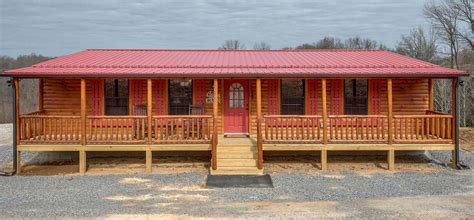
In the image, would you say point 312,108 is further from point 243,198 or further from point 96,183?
point 96,183

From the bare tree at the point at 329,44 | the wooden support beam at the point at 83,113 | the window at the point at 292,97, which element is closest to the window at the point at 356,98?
the window at the point at 292,97

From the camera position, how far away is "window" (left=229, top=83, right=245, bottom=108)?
12.9 metres

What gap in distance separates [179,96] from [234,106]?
193 centimetres

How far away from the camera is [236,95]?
12.9m

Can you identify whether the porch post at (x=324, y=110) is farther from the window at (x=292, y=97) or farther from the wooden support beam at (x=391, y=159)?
the wooden support beam at (x=391, y=159)

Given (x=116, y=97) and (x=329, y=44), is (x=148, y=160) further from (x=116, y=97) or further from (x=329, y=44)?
(x=329, y=44)

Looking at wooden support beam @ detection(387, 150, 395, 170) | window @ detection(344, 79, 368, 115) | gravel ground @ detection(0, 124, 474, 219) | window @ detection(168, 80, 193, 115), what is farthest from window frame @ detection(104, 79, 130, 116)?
wooden support beam @ detection(387, 150, 395, 170)

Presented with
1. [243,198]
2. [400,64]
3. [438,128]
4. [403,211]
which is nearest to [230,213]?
[243,198]

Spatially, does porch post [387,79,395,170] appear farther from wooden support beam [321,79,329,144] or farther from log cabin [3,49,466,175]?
wooden support beam [321,79,329,144]

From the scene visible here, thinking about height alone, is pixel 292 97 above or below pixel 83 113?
above

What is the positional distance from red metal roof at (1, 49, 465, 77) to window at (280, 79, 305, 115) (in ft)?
2.27

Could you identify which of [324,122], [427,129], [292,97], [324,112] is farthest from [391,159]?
[292,97]

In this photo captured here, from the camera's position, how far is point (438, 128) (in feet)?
36.3

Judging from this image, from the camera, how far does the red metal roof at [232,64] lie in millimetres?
10750
